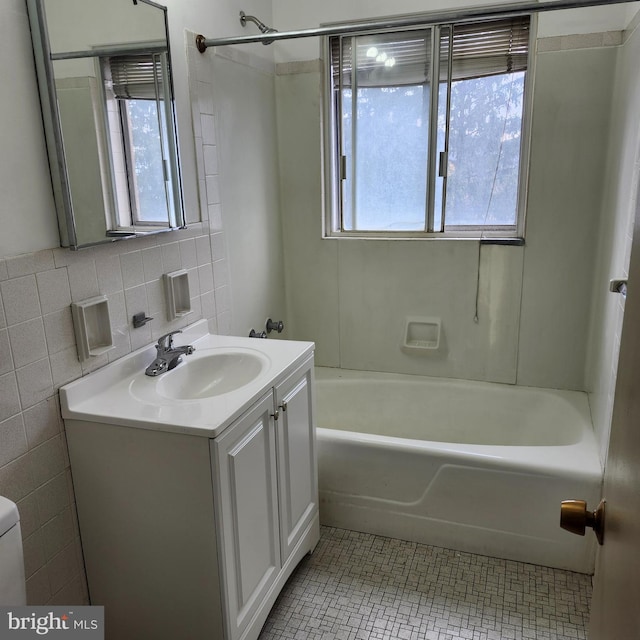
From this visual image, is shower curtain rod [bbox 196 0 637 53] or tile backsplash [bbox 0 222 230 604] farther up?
shower curtain rod [bbox 196 0 637 53]

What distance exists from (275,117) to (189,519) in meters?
2.13

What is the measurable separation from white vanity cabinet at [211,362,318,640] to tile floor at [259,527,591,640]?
0.54 feet

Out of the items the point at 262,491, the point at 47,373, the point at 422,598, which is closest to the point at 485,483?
the point at 422,598

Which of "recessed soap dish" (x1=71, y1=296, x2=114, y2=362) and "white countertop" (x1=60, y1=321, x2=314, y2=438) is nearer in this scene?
"white countertop" (x1=60, y1=321, x2=314, y2=438)

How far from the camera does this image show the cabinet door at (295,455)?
1.77 m

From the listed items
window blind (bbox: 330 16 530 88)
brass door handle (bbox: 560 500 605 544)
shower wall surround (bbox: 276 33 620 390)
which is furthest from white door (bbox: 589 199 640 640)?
window blind (bbox: 330 16 530 88)

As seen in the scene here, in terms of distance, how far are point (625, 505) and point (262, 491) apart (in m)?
1.15

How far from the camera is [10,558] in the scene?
1.10 m

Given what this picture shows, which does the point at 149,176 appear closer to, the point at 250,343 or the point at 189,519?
the point at 250,343

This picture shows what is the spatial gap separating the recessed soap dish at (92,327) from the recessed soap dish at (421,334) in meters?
1.68

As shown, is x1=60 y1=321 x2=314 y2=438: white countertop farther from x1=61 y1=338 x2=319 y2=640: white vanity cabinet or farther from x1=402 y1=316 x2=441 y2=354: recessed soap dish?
x1=402 y1=316 x2=441 y2=354: recessed soap dish

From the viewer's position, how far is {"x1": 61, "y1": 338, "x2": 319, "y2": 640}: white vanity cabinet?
4.63ft

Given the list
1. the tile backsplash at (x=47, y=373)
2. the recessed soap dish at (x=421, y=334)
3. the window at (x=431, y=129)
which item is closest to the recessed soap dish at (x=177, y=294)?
the tile backsplash at (x=47, y=373)

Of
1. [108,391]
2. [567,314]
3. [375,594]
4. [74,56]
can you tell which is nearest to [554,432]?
[567,314]
